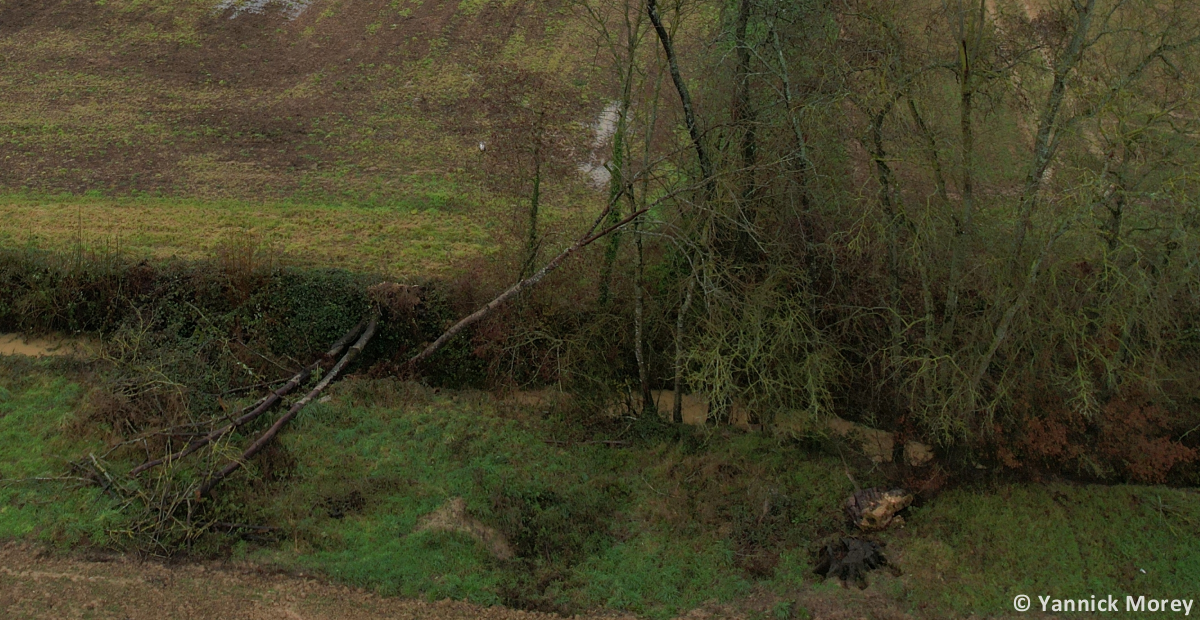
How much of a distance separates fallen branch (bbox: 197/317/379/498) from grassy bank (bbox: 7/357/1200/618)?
260 millimetres

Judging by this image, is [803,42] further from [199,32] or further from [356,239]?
[199,32]

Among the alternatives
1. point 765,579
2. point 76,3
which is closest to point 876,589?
point 765,579

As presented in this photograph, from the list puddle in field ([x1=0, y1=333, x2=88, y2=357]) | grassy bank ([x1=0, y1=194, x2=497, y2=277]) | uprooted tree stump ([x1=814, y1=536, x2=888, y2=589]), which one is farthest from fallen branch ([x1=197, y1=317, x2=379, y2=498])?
uprooted tree stump ([x1=814, y1=536, x2=888, y2=589])

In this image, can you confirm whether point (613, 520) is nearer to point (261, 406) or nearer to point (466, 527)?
point (466, 527)

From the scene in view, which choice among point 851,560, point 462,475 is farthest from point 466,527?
point 851,560

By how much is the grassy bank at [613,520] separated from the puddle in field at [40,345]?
2087 mm

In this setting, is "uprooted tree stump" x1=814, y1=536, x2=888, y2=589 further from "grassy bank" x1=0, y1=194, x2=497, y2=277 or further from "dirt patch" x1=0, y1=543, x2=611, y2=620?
"grassy bank" x1=0, y1=194, x2=497, y2=277

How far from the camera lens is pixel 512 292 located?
15828 mm

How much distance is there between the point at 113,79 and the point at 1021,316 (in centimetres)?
2843

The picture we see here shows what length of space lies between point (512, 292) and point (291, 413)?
4317 millimetres

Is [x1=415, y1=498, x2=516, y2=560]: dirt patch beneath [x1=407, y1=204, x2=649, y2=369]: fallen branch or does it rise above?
beneath

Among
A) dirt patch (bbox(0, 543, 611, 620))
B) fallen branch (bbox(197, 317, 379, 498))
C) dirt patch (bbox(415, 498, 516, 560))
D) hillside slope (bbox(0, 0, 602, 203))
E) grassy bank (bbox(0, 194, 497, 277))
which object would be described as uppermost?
hillside slope (bbox(0, 0, 602, 203))

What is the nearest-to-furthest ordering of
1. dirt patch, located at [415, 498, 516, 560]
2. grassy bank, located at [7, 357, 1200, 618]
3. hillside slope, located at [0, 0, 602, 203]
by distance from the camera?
1. grassy bank, located at [7, 357, 1200, 618]
2. dirt patch, located at [415, 498, 516, 560]
3. hillside slope, located at [0, 0, 602, 203]

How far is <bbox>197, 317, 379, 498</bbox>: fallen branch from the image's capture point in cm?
1320
